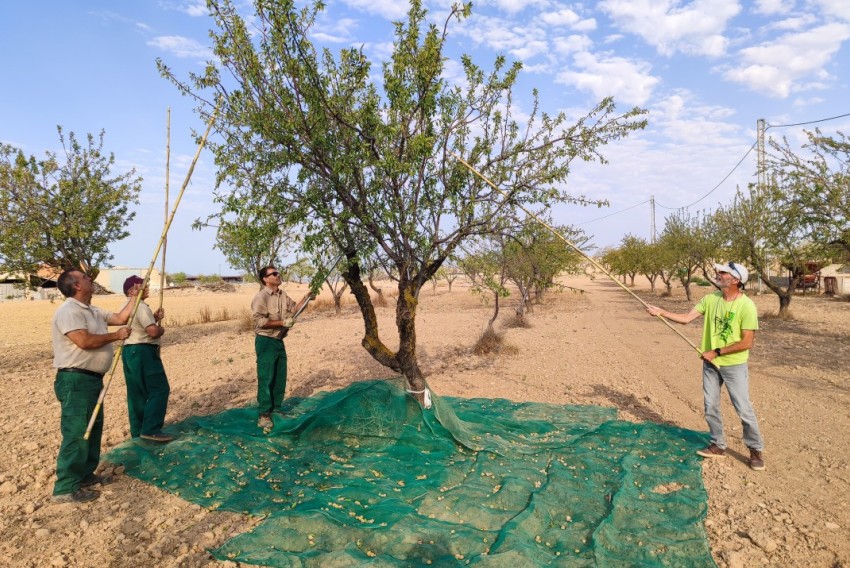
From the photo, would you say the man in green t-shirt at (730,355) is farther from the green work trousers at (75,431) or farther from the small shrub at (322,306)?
the small shrub at (322,306)

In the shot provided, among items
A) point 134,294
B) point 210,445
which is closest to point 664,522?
point 210,445

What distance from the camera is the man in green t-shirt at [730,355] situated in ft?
17.7

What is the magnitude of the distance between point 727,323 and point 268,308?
537 cm

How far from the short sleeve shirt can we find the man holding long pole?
610 centimetres

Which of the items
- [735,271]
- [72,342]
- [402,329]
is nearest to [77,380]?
[72,342]

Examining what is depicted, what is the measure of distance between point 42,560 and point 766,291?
36942 millimetres

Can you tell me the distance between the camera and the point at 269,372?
6.52m

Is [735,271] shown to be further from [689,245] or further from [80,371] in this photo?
[689,245]

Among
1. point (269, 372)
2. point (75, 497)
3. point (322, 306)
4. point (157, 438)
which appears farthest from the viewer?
point (322, 306)

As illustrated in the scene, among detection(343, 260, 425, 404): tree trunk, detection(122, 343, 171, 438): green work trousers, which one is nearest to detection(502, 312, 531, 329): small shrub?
detection(343, 260, 425, 404): tree trunk

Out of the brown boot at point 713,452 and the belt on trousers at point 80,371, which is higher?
the belt on trousers at point 80,371

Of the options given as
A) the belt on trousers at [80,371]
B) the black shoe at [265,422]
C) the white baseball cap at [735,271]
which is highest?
the white baseball cap at [735,271]

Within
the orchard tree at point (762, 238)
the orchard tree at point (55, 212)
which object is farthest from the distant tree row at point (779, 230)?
the orchard tree at point (55, 212)

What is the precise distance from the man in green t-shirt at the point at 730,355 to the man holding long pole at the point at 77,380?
6.00 m
